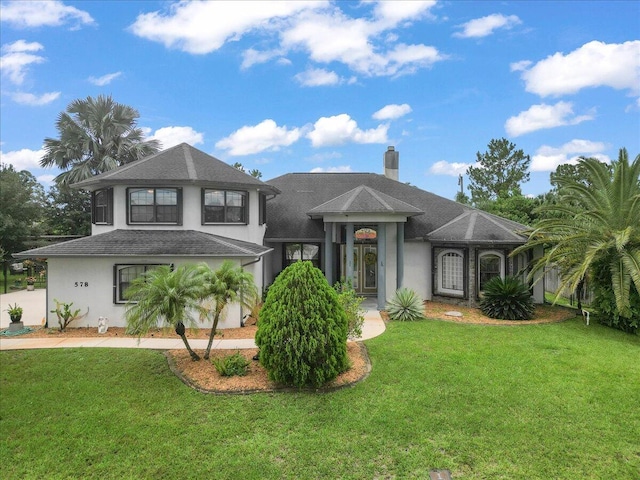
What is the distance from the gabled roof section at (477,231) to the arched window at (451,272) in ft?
2.85

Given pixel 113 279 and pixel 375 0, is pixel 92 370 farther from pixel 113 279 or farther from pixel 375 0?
pixel 375 0

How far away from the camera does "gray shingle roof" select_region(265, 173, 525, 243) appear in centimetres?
1700

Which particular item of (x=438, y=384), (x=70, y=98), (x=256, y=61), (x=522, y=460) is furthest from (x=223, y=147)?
(x=522, y=460)

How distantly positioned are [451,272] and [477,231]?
227cm

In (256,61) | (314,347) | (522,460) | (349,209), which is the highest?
(256,61)

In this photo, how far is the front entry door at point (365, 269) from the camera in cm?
1845

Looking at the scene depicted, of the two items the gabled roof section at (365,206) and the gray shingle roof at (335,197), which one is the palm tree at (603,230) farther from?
the gabled roof section at (365,206)

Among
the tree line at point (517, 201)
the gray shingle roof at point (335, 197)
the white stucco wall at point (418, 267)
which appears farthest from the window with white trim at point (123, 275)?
the tree line at point (517, 201)

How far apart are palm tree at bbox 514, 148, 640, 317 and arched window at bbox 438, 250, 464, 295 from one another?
3598mm

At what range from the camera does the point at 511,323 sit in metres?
13.1

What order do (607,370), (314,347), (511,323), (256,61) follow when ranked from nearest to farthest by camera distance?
(314,347) → (607,370) → (511,323) → (256,61)

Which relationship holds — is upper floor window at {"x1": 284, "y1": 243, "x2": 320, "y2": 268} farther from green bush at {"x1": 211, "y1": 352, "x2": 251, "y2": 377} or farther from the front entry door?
green bush at {"x1": 211, "y1": 352, "x2": 251, "y2": 377}

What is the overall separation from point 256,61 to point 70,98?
1661cm

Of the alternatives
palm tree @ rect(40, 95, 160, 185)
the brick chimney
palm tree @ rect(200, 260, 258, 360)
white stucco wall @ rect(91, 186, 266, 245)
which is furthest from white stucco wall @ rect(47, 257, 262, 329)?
palm tree @ rect(40, 95, 160, 185)
